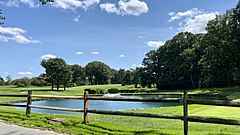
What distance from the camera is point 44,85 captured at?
95.2m

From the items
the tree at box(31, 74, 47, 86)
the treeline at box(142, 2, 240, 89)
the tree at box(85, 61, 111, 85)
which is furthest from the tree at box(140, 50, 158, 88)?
the tree at box(85, 61, 111, 85)

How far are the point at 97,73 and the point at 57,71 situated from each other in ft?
176

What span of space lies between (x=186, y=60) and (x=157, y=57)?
1403cm

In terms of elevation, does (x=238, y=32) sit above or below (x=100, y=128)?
above

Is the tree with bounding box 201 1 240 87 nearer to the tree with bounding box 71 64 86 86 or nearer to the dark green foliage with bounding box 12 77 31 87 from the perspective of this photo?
the dark green foliage with bounding box 12 77 31 87

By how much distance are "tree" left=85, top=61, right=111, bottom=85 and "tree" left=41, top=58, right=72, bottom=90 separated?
49.5 metres

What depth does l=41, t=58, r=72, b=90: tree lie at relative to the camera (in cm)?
7331

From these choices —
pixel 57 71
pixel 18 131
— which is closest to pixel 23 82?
pixel 57 71

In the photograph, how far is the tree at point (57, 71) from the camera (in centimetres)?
7331

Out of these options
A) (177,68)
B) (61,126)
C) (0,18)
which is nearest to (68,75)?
(177,68)

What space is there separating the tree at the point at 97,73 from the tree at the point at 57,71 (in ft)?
162

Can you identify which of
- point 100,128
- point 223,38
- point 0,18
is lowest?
point 100,128

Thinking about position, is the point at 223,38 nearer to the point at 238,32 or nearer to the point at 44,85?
the point at 238,32

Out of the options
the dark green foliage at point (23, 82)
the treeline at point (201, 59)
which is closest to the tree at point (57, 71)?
the dark green foliage at point (23, 82)
